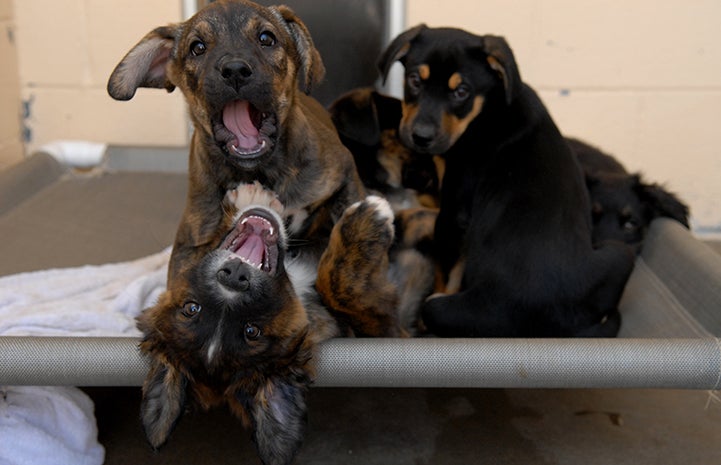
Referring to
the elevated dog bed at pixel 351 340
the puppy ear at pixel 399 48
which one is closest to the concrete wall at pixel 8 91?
the elevated dog bed at pixel 351 340

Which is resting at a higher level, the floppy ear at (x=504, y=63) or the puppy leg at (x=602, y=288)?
the floppy ear at (x=504, y=63)

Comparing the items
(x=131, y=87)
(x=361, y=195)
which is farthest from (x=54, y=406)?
(x=361, y=195)

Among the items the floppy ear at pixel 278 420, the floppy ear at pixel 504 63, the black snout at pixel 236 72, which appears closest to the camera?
the floppy ear at pixel 278 420

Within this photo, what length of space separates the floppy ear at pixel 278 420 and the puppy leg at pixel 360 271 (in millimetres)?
345

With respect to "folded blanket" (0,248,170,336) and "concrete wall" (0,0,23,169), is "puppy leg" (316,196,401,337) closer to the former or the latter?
"folded blanket" (0,248,170,336)

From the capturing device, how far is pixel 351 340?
6.48ft

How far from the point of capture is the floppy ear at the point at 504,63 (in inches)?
99.6

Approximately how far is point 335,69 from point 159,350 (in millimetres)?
2161

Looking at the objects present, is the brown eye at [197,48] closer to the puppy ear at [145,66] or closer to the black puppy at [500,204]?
the puppy ear at [145,66]

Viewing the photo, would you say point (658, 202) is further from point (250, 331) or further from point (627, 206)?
point (250, 331)

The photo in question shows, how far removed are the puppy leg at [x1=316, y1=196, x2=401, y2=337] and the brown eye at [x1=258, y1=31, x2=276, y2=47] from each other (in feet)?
1.70

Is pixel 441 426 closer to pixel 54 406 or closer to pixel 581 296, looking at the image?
pixel 581 296

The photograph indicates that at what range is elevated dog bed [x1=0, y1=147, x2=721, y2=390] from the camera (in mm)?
1910

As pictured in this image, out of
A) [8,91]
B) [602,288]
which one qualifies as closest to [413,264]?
[602,288]
